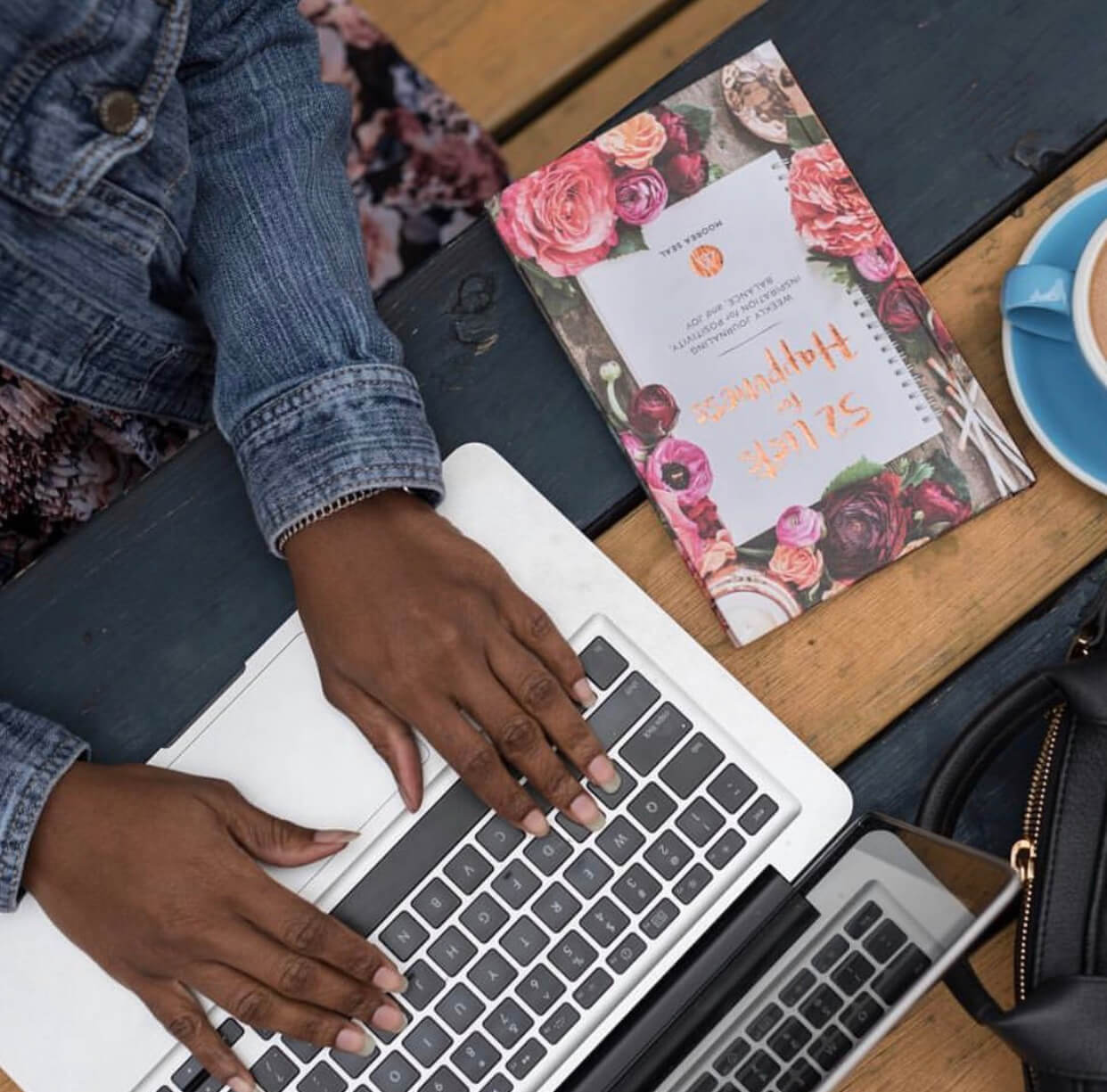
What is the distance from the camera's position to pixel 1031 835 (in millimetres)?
498

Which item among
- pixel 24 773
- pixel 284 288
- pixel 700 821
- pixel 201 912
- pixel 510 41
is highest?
pixel 510 41

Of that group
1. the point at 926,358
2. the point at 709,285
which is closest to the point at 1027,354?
the point at 926,358

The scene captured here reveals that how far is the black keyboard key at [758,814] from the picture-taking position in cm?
51

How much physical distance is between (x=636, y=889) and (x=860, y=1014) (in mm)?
110

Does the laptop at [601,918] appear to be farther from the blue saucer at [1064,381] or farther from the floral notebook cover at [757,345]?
the blue saucer at [1064,381]

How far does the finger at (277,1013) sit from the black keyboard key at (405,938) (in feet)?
0.12

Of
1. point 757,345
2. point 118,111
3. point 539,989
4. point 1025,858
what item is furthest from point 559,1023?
point 118,111

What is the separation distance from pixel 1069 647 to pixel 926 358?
0.51 feet

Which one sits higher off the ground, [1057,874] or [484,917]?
[484,917]

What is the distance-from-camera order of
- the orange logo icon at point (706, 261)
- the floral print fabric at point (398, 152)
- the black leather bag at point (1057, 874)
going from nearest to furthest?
the black leather bag at point (1057, 874)
the orange logo icon at point (706, 261)
the floral print fabric at point (398, 152)

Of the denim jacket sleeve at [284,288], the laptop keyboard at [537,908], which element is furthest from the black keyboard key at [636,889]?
the denim jacket sleeve at [284,288]

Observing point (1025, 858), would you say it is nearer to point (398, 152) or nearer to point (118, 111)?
point (118, 111)

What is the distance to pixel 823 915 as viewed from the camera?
50cm

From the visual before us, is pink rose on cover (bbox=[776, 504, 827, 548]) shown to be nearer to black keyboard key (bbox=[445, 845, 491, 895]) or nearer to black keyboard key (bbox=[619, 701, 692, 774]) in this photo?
black keyboard key (bbox=[619, 701, 692, 774])
